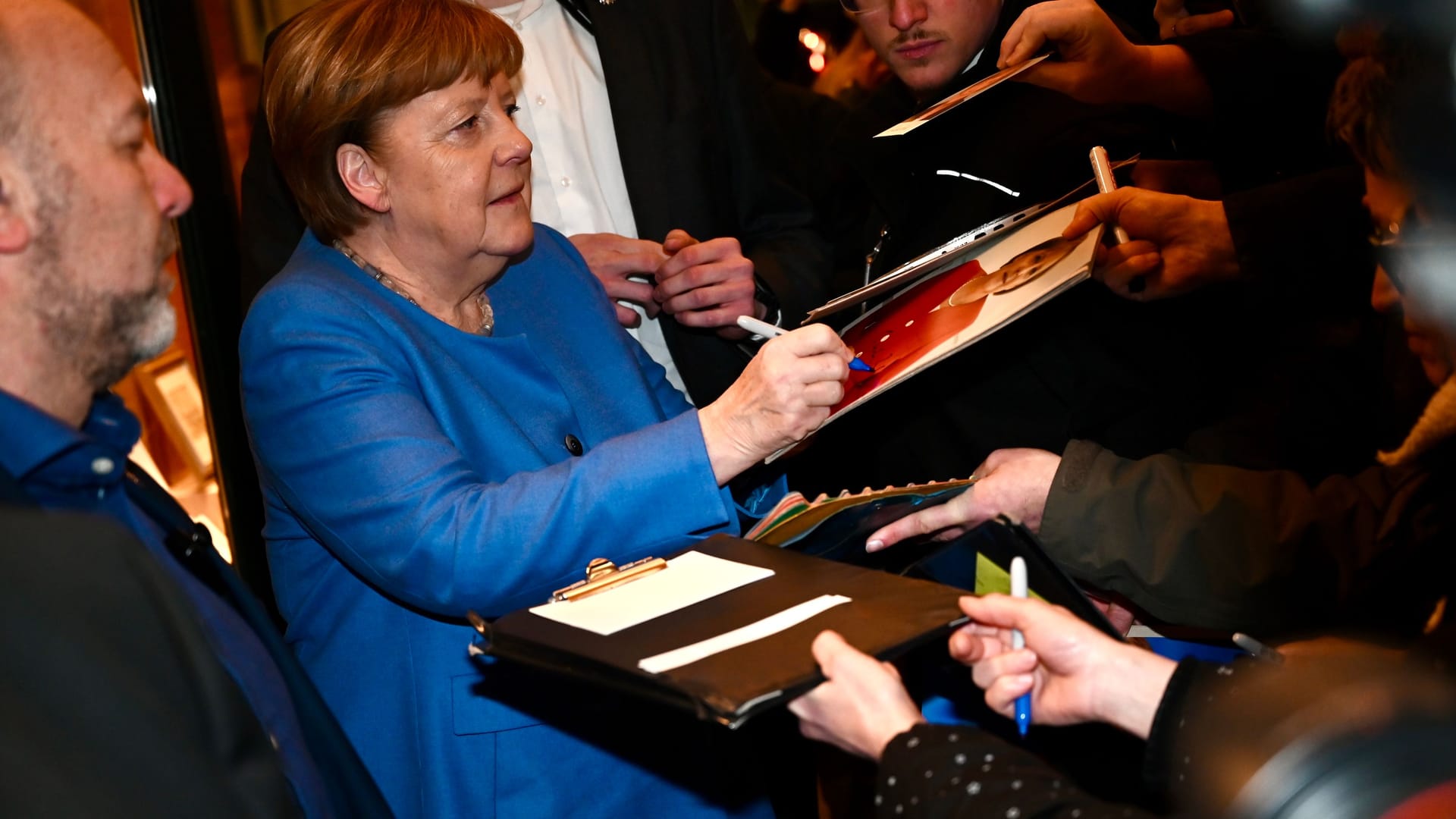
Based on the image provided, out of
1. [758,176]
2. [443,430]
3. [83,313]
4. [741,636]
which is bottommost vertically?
[741,636]

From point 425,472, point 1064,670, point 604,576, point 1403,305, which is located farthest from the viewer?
point 425,472

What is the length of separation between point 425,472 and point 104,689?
2.12 ft

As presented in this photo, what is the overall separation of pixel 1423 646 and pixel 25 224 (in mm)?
1376

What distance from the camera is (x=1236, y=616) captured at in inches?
61.5

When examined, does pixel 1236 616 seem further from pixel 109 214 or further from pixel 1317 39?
pixel 109 214

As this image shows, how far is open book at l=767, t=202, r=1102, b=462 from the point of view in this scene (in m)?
1.49

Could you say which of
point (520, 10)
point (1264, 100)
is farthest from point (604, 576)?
point (520, 10)

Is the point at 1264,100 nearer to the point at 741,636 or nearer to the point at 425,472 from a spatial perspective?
the point at 741,636

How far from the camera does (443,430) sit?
1.73 m

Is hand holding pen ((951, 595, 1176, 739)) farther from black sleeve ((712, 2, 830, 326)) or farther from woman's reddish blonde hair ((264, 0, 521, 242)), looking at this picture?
black sleeve ((712, 2, 830, 326))

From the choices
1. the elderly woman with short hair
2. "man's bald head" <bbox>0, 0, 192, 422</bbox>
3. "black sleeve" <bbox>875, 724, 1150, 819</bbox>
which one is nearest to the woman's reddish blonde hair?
the elderly woman with short hair

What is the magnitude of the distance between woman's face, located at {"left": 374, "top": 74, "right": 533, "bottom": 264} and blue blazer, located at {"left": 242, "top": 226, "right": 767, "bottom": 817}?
0.41ft

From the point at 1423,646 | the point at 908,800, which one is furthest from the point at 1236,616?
the point at 908,800

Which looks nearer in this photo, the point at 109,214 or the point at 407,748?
the point at 109,214
